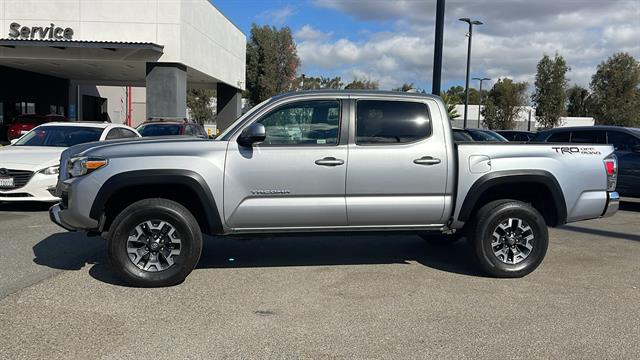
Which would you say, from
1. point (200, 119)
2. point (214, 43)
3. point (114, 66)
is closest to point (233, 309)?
point (114, 66)

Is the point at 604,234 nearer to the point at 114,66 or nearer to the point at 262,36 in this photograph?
the point at 114,66

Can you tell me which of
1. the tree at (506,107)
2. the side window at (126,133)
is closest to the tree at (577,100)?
the tree at (506,107)

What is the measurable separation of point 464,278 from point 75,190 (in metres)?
4.14

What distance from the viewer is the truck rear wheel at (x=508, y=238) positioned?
5863 mm

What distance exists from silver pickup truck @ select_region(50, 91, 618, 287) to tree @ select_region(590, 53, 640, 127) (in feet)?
129

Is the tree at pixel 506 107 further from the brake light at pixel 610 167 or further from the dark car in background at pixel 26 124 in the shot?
the brake light at pixel 610 167

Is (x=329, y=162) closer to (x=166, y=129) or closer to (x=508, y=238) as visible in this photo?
(x=508, y=238)

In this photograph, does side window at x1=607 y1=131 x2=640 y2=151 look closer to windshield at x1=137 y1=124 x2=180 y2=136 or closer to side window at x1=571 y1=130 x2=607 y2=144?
side window at x1=571 y1=130 x2=607 y2=144

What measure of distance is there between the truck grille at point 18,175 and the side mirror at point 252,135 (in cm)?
570

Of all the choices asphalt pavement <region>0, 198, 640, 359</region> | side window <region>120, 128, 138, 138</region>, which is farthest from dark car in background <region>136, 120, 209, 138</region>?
asphalt pavement <region>0, 198, 640, 359</region>

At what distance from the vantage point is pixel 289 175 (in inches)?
215

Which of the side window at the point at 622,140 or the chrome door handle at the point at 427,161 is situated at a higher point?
the side window at the point at 622,140

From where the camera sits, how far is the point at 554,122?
40062mm

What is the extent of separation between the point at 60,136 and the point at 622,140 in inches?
459
